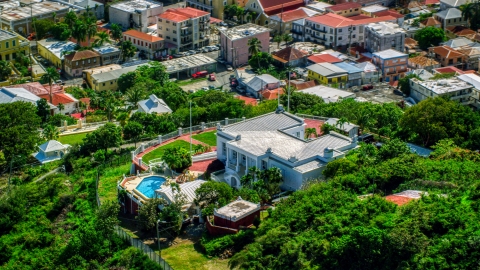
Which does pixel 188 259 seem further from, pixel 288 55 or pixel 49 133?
pixel 288 55

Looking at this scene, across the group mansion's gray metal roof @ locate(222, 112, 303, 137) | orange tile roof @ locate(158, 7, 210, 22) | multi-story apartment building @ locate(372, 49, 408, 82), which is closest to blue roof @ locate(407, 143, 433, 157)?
mansion's gray metal roof @ locate(222, 112, 303, 137)

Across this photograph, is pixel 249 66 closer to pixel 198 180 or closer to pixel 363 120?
pixel 363 120

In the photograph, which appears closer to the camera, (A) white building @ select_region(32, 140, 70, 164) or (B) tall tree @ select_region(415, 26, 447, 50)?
(A) white building @ select_region(32, 140, 70, 164)

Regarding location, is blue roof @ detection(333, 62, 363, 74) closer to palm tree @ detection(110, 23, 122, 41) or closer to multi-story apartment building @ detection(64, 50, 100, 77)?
palm tree @ detection(110, 23, 122, 41)

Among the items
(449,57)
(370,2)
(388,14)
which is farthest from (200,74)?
(370,2)

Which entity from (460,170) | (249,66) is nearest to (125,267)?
(460,170)

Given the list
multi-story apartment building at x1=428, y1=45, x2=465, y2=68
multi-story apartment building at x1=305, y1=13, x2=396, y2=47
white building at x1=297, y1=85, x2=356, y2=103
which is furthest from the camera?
multi-story apartment building at x1=305, y1=13, x2=396, y2=47
